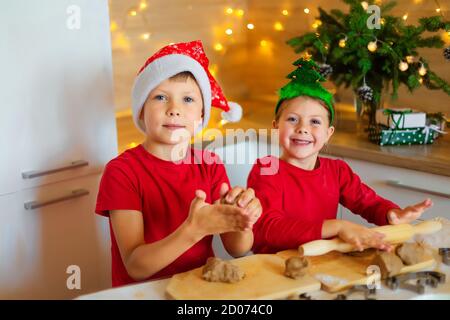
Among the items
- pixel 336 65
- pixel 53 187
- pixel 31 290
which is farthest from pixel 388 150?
pixel 31 290

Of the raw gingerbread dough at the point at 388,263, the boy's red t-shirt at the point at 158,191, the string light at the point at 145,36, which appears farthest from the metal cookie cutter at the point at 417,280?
the string light at the point at 145,36

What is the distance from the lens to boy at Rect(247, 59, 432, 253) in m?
1.20

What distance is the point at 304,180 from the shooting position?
132cm

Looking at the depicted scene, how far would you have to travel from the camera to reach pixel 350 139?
2066 millimetres

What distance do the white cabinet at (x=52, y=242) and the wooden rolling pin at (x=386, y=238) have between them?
0.84 meters

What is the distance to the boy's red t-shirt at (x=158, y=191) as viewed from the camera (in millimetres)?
1196

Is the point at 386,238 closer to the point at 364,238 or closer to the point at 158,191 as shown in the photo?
the point at 364,238

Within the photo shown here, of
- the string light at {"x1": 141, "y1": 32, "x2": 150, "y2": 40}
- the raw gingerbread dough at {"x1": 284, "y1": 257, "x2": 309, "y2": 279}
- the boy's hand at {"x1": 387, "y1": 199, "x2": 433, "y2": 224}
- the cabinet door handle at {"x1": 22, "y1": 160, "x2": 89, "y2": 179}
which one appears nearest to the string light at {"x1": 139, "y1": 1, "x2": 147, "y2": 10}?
the string light at {"x1": 141, "y1": 32, "x2": 150, "y2": 40}

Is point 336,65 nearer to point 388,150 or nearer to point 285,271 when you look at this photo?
point 388,150

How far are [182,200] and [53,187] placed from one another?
503 mm

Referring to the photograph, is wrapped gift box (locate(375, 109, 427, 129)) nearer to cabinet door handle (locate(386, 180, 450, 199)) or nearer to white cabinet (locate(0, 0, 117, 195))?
cabinet door handle (locate(386, 180, 450, 199))

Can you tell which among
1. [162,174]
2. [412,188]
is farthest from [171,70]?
[412,188]

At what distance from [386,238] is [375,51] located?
42.9 inches

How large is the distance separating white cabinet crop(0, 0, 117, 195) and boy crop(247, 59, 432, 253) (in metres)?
0.56
